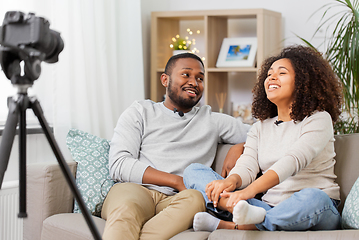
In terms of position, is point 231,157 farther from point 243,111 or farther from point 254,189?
point 243,111

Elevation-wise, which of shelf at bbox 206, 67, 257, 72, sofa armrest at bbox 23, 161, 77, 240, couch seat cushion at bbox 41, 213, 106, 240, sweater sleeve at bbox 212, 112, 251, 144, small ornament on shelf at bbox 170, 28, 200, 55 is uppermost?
small ornament on shelf at bbox 170, 28, 200, 55

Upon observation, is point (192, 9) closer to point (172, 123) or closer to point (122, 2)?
point (122, 2)

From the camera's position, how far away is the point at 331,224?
1407 millimetres

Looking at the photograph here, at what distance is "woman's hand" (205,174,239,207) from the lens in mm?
1453

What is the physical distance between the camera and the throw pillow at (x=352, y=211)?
1.42m

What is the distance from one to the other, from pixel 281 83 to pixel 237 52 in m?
1.42

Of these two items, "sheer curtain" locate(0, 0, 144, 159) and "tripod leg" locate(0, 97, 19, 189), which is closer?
"tripod leg" locate(0, 97, 19, 189)

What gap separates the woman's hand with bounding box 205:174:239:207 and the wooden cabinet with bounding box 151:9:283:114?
5.14 ft

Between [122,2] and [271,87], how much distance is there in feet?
5.24

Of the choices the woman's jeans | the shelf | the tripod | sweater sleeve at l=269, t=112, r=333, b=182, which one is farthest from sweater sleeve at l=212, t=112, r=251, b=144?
the tripod

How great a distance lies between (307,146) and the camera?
1462 millimetres

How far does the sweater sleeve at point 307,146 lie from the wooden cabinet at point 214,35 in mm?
1370

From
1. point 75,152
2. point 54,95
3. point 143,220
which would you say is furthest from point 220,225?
point 54,95

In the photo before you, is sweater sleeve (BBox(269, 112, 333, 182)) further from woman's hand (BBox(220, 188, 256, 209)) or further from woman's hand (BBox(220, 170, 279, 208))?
woman's hand (BBox(220, 188, 256, 209))
